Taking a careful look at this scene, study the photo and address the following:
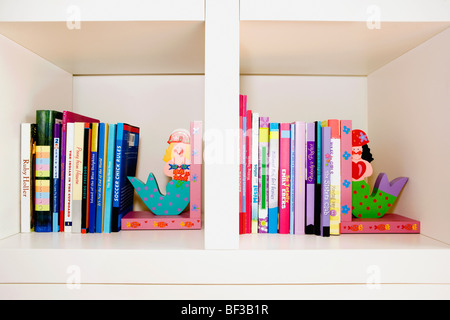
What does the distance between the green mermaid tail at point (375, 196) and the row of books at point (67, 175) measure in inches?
26.2

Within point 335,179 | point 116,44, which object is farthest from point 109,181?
point 335,179

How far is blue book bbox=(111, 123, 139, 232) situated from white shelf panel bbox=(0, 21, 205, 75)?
21 cm

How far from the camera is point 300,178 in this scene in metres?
0.91

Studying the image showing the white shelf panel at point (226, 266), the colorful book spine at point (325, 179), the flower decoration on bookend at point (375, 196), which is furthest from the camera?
the flower decoration on bookend at point (375, 196)

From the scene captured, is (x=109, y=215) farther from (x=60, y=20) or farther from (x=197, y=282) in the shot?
(x=60, y=20)

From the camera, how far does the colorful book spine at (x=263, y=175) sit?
92 centimetres

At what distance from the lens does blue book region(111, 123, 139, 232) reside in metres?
0.95

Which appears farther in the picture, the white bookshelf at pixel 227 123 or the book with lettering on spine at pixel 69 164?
the book with lettering on spine at pixel 69 164

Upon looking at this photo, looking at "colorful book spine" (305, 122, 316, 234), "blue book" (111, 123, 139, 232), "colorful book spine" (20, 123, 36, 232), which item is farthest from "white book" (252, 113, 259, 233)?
"colorful book spine" (20, 123, 36, 232)

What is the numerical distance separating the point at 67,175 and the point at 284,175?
0.57 m

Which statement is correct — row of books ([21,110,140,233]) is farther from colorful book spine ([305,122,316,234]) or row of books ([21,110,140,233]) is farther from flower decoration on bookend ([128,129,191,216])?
colorful book spine ([305,122,316,234])

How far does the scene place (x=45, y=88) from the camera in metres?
1.05
